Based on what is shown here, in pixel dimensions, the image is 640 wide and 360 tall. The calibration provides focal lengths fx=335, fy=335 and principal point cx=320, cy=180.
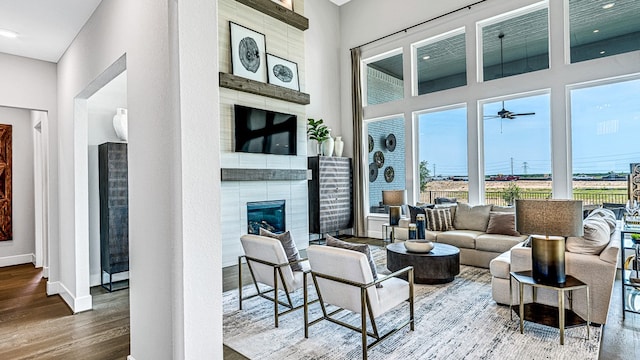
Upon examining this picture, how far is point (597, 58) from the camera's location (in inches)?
203

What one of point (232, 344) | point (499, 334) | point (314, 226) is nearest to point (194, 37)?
point (232, 344)

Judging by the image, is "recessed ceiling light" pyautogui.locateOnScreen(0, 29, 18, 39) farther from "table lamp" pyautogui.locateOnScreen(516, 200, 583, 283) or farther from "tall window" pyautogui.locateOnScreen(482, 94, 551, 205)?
"tall window" pyautogui.locateOnScreen(482, 94, 551, 205)

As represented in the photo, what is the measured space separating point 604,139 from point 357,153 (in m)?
4.45

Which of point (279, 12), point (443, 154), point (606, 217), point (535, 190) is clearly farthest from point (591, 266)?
point (279, 12)

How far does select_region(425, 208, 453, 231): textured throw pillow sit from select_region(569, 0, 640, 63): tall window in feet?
10.4

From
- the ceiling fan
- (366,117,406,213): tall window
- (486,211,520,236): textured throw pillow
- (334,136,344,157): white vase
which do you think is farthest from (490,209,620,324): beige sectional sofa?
(334,136,344,157): white vase

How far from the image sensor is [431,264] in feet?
13.6

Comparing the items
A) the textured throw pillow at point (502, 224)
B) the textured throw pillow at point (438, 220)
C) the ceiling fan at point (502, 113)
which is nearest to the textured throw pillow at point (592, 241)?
the textured throw pillow at point (502, 224)

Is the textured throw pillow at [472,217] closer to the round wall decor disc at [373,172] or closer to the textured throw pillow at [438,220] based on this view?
the textured throw pillow at [438,220]

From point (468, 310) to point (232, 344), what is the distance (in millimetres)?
2326

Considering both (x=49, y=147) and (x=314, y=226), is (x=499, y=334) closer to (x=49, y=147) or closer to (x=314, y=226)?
(x=314, y=226)

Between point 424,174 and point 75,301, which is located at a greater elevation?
point 424,174

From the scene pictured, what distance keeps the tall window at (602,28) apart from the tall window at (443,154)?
2.00 meters

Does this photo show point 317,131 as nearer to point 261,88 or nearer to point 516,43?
point 261,88
